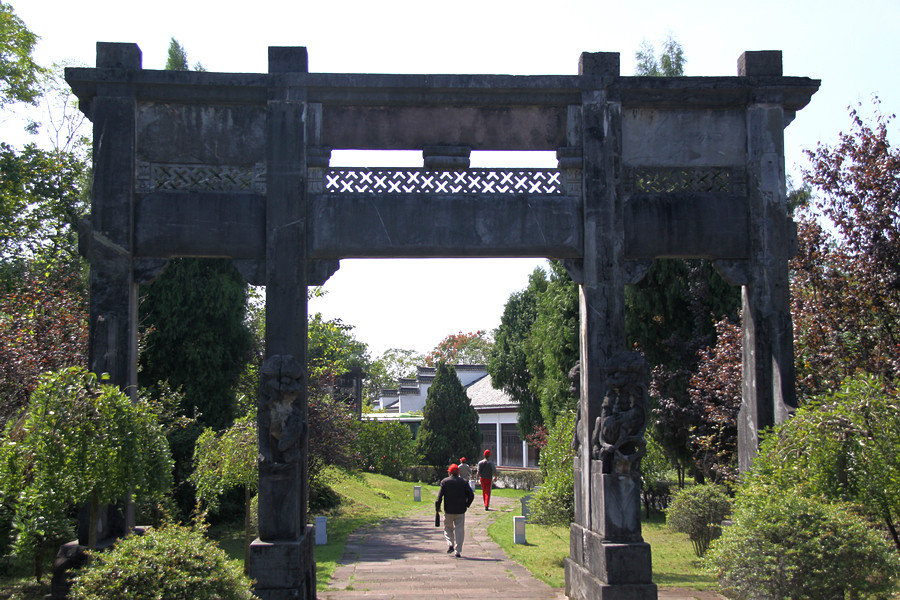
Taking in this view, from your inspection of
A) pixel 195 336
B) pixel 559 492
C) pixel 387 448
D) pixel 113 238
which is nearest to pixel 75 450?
pixel 113 238

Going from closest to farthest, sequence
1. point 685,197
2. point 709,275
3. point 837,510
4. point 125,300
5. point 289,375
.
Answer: point 837,510, point 289,375, point 125,300, point 685,197, point 709,275

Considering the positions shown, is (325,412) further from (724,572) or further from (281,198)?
(724,572)

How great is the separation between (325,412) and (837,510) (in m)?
13.6

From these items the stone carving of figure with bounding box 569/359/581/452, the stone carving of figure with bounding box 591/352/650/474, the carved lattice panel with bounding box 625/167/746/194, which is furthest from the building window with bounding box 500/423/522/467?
the stone carving of figure with bounding box 591/352/650/474

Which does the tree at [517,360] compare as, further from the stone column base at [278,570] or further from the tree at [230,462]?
the stone column base at [278,570]

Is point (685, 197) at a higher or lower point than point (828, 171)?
lower

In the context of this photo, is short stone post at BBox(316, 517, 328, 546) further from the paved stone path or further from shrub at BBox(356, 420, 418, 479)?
shrub at BBox(356, 420, 418, 479)

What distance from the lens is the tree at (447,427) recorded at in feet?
105

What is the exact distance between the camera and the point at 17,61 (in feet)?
62.5

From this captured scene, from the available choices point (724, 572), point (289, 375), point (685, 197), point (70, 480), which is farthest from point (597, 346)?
point (70, 480)

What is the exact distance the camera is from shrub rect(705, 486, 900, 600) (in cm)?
672

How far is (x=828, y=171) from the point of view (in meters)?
11.5

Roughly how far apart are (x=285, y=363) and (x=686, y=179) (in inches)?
212

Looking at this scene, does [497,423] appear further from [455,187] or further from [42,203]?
[455,187]
